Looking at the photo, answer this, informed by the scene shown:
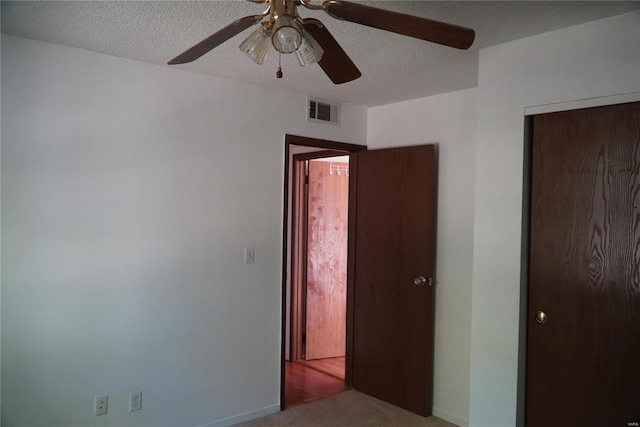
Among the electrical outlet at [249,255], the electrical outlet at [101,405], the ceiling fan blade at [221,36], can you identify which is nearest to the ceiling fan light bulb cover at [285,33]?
the ceiling fan blade at [221,36]

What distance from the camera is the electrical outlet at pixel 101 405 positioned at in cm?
259

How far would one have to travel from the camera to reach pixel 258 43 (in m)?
1.44

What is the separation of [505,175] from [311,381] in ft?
8.57

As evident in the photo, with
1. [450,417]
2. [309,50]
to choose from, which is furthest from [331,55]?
[450,417]

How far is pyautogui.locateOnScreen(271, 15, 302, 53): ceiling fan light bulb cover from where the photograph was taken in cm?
131

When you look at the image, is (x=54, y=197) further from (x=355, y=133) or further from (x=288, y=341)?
(x=288, y=341)

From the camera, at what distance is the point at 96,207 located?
257 cm

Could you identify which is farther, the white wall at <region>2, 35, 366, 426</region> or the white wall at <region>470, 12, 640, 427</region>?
the white wall at <region>2, 35, 366, 426</region>

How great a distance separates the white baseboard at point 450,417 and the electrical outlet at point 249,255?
1.73m

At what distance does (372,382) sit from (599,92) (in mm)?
2656

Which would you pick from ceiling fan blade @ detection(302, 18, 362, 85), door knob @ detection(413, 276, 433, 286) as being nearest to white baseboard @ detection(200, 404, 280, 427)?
door knob @ detection(413, 276, 433, 286)

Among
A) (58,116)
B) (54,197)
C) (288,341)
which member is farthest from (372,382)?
(58,116)

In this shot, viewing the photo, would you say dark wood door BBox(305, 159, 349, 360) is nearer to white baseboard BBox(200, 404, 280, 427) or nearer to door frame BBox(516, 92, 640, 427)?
white baseboard BBox(200, 404, 280, 427)

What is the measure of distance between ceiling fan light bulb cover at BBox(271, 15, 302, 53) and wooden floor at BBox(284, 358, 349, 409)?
9.43 ft
